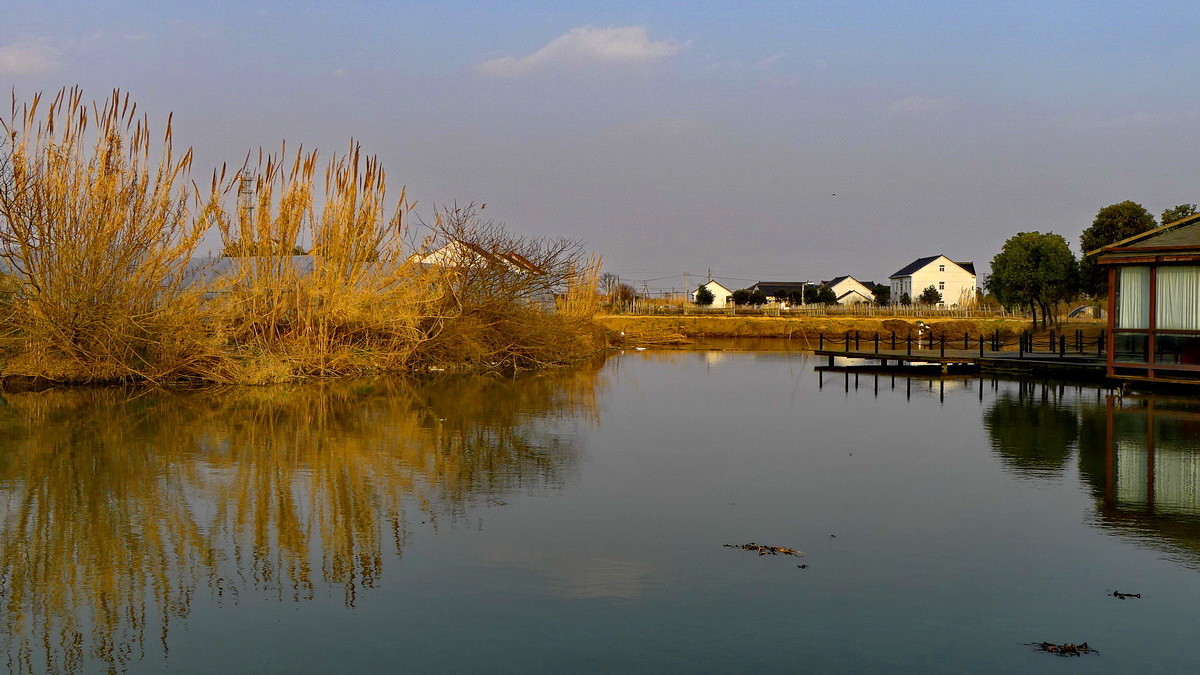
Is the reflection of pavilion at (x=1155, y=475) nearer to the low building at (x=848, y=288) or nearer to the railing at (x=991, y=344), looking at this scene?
the railing at (x=991, y=344)

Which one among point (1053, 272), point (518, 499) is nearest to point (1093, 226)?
point (1053, 272)

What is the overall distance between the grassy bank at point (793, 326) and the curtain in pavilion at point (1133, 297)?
104ft

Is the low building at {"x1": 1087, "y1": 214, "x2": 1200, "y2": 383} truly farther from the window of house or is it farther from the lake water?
the lake water

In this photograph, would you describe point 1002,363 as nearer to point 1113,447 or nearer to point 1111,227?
point 1113,447

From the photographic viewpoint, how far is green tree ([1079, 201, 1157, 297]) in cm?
4612

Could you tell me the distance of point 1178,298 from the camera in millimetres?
22391

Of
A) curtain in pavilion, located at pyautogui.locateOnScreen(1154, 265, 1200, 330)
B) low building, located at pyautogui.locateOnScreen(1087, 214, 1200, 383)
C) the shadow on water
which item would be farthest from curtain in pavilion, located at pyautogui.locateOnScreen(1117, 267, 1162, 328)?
the shadow on water

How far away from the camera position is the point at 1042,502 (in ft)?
35.2

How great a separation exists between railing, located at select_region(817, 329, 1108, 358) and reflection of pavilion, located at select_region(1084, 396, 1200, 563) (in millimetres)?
13299

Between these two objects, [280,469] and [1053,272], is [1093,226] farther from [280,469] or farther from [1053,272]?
[280,469]

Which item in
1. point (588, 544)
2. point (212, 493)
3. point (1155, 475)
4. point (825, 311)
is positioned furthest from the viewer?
point (825, 311)

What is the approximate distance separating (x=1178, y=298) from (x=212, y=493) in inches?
783

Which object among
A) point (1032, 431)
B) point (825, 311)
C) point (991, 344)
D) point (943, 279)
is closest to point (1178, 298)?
point (1032, 431)

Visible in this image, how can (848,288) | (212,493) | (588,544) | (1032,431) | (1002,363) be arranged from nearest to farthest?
(588,544)
(212,493)
(1032,431)
(1002,363)
(848,288)
